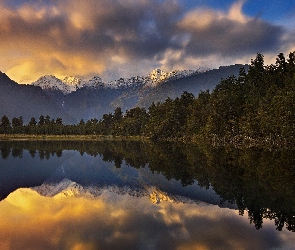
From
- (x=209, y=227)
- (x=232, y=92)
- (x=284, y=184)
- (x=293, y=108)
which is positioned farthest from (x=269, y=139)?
(x=209, y=227)

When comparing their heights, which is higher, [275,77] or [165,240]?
[275,77]

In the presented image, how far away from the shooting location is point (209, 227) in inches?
603

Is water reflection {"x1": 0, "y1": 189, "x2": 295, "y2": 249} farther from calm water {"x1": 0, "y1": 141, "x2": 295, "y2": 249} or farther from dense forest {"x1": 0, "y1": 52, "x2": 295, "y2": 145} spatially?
dense forest {"x1": 0, "y1": 52, "x2": 295, "y2": 145}

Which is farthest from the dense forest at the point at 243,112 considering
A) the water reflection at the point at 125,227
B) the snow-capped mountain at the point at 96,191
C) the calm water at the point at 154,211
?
the water reflection at the point at 125,227

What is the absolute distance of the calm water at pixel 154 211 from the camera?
44.2 feet

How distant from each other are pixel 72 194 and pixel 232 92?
82.3 meters

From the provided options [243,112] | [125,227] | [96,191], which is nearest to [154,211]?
[125,227]

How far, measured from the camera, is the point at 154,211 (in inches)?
743

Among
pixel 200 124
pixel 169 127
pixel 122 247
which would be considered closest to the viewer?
pixel 122 247

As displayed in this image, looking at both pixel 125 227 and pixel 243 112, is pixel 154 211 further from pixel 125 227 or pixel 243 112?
pixel 243 112

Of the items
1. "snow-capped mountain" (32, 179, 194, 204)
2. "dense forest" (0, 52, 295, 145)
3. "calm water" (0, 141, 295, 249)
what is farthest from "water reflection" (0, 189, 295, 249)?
"dense forest" (0, 52, 295, 145)

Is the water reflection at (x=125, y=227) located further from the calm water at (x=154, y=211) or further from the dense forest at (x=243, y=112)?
the dense forest at (x=243, y=112)

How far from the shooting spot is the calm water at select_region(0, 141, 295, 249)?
44.2 ft

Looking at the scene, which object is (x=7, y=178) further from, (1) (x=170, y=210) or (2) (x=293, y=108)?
(2) (x=293, y=108)
